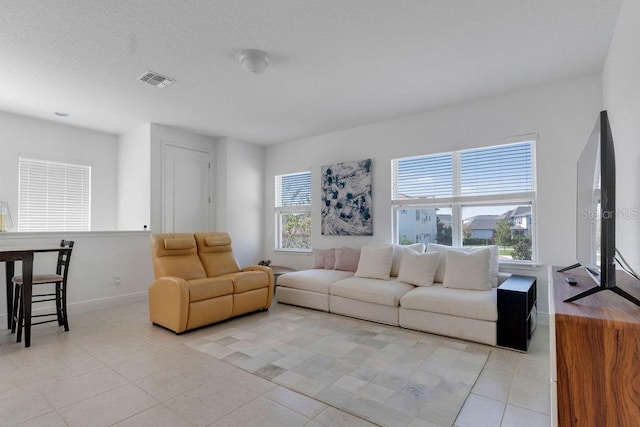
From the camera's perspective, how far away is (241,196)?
19.3ft

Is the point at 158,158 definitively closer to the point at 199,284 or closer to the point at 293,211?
the point at 293,211

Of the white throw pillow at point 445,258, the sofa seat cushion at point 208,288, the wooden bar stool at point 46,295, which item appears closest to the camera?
the wooden bar stool at point 46,295

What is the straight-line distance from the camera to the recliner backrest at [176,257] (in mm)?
3846

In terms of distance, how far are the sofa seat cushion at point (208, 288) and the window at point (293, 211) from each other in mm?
2169

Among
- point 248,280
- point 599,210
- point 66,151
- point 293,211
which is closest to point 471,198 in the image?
point 599,210

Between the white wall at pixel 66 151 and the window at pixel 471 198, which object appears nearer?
the window at pixel 471 198

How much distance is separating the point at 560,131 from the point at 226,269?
4.29 meters

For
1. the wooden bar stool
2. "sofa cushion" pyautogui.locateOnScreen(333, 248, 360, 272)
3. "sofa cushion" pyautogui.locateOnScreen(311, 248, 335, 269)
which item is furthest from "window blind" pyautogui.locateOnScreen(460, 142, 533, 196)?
the wooden bar stool

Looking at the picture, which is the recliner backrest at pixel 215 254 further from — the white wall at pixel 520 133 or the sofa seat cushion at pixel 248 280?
the white wall at pixel 520 133

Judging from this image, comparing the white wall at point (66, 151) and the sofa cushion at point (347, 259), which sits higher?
the white wall at point (66, 151)

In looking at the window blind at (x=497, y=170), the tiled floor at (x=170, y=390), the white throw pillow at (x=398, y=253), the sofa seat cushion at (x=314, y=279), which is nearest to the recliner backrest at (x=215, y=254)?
the sofa seat cushion at (x=314, y=279)

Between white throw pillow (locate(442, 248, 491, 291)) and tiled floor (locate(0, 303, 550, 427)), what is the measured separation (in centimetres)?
71

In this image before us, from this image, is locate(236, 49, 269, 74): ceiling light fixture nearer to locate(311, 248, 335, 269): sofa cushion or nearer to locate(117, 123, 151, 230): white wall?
locate(117, 123, 151, 230): white wall

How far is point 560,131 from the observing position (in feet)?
11.5
